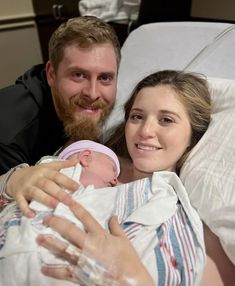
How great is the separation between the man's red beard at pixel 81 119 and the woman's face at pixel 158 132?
30 centimetres

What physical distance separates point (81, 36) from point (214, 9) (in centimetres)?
124

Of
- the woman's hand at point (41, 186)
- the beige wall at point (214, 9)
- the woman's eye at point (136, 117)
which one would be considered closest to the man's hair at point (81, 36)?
the woman's eye at point (136, 117)

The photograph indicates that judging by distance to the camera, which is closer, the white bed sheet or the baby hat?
the baby hat

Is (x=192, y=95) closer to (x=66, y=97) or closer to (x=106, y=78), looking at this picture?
(x=106, y=78)

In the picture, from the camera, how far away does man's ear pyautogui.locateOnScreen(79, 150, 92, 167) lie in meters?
1.01

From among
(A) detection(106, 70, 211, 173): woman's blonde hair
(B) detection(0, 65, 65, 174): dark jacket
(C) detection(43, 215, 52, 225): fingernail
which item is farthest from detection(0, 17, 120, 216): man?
(C) detection(43, 215, 52, 225): fingernail

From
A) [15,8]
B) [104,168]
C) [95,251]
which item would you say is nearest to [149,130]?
[104,168]

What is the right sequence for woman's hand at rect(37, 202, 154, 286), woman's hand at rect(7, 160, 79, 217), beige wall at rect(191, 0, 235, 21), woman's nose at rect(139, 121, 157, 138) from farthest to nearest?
beige wall at rect(191, 0, 235, 21)
woman's nose at rect(139, 121, 157, 138)
woman's hand at rect(7, 160, 79, 217)
woman's hand at rect(37, 202, 154, 286)

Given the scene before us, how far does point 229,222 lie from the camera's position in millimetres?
850

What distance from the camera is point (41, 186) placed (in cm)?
89

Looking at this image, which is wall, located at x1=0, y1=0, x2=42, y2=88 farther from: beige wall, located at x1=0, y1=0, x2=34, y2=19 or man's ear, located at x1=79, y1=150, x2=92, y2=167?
man's ear, located at x1=79, y1=150, x2=92, y2=167

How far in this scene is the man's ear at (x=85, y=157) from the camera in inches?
39.9

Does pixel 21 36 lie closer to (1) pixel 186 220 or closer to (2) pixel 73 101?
(2) pixel 73 101

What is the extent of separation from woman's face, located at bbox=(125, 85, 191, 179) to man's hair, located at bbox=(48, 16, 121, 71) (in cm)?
43
